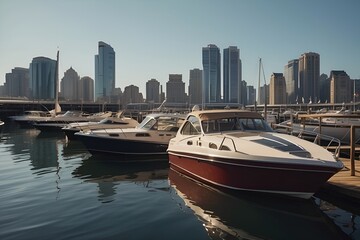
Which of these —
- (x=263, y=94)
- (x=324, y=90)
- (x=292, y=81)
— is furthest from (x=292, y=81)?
(x=263, y=94)

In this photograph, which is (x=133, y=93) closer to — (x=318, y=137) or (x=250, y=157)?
(x=318, y=137)

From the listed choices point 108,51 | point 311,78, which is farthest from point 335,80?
point 108,51

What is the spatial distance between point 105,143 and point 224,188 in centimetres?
953

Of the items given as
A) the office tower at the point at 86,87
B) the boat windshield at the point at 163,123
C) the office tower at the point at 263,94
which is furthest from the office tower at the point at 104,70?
the boat windshield at the point at 163,123

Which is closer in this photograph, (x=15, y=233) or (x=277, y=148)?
(x=15, y=233)

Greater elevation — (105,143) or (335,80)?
(335,80)

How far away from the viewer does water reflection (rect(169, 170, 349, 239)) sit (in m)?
7.08

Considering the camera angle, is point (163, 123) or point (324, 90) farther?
point (324, 90)

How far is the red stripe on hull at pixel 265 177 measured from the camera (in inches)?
328

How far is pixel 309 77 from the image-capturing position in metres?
150

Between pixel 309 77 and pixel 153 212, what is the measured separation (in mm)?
154767

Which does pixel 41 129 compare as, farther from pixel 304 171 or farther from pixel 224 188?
pixel 304 171

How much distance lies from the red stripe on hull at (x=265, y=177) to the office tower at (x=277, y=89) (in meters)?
136

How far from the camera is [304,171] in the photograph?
27.1 ft
